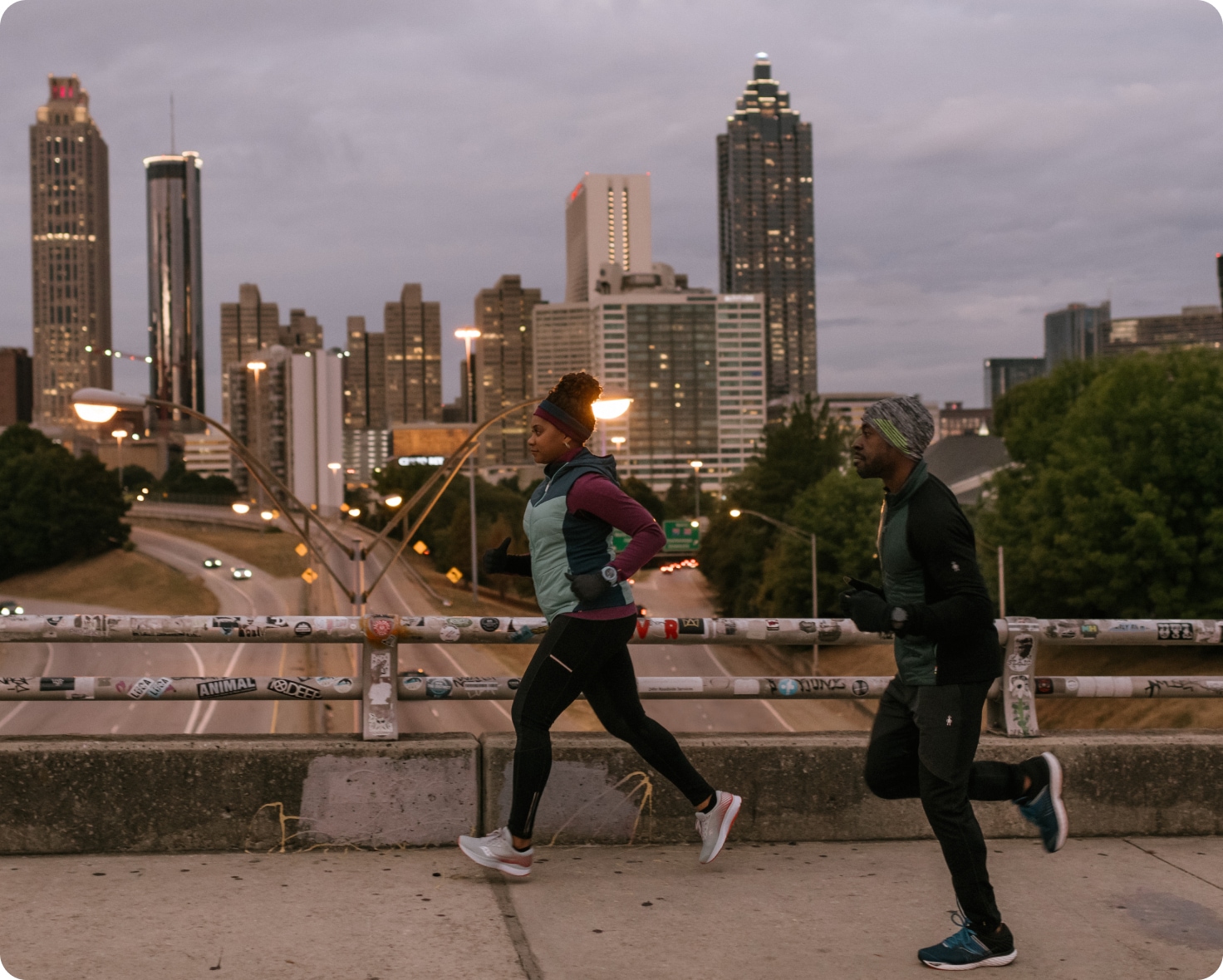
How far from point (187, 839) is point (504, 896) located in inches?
58.4

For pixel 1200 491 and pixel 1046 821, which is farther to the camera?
pixel 1200 491

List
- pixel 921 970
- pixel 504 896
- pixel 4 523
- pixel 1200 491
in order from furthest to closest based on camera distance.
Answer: pixel 4 523 → pixel 1200 491 → pixel 504 896 → pixel 921 970

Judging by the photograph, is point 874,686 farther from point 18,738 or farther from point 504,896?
point 18,738

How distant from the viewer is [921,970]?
383 cm

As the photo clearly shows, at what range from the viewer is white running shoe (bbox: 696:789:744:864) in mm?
4824

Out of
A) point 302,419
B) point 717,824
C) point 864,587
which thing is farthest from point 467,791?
point 302,419

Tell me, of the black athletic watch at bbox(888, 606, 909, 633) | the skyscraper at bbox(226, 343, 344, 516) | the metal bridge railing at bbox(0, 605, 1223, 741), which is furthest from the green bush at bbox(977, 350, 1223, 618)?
the skyscraper at bbox(226, 343, 344, 516)

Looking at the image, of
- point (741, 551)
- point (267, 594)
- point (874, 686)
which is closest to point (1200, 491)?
point (741, 551)

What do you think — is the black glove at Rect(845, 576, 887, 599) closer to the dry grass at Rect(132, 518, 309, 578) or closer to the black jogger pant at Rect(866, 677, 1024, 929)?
the black jogger pant at Rect(866, 677, 1024, 929)

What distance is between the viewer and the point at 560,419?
4.67 m

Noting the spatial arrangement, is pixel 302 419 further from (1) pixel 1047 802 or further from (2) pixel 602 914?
(1) pixel 1047 802

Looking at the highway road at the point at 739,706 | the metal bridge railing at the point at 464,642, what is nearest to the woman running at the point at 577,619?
the metal bridge railing at the point at 464,642

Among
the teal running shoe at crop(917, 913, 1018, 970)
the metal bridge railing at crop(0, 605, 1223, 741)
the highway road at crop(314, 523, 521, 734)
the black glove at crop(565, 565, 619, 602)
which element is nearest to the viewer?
the teal running shoe at crop(917, 913, 1018, 970)

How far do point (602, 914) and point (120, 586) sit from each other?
97.3 metres
